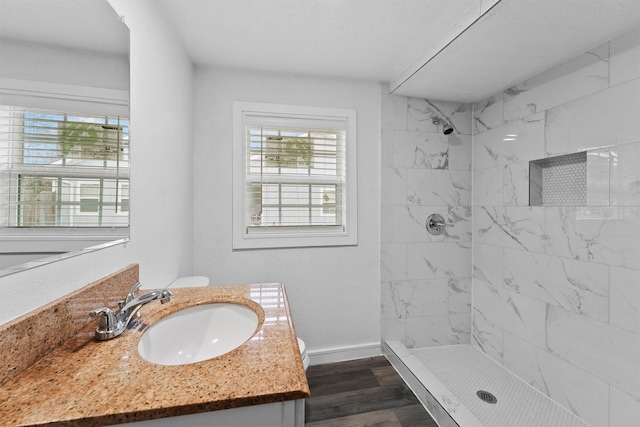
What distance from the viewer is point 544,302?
1.88 meters

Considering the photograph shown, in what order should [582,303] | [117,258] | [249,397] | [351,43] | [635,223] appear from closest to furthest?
[249,397] < [117,258] < [635,223] < [582,303] < [351,43]

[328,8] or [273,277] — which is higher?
[328,8]

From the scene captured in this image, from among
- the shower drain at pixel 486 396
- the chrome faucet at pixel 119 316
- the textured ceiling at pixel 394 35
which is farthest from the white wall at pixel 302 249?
the chrome faucet at pixel 119 316

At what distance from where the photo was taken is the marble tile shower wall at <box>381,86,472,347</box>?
2.37m

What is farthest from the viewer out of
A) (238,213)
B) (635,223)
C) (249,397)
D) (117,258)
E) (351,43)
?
(238,213)

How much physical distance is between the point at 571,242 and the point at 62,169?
2.51 meters

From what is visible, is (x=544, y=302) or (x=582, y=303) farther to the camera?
(x=544, y=302)

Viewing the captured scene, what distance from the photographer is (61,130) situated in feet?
2.41

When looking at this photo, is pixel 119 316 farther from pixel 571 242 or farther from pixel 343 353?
pixel 571 242

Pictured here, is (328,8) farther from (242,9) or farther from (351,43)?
(242,9)

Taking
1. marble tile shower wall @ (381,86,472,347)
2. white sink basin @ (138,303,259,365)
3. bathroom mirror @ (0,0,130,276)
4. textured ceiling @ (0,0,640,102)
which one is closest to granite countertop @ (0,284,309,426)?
white sink basin @ (138,303,259,365)

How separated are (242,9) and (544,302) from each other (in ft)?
8.75

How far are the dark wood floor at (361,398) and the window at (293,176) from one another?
101cm

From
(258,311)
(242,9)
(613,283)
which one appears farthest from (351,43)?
(613,283)
